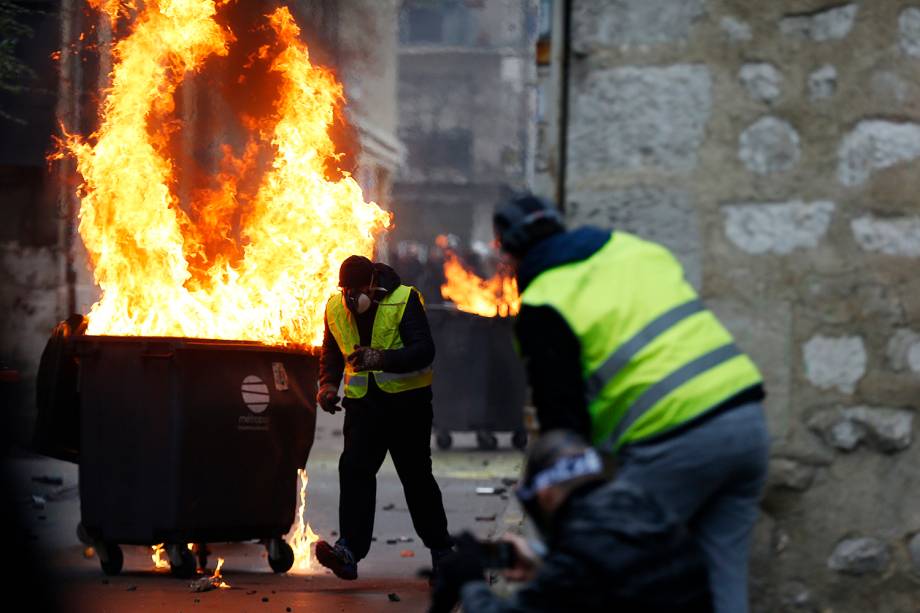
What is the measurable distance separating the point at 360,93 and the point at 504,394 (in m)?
16.2

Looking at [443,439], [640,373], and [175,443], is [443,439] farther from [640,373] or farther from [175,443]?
[640,373]

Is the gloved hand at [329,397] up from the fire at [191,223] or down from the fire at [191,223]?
down

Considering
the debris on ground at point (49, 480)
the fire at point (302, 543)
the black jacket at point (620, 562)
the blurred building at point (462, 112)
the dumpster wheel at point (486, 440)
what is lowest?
the dumpster wheel at point (486, 440)

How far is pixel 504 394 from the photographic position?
14.9 metres

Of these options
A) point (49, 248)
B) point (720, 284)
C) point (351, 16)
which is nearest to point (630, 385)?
point (720, 284)

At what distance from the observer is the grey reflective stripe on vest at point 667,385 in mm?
4203

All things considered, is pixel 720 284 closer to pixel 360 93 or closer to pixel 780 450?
pixel 780 450

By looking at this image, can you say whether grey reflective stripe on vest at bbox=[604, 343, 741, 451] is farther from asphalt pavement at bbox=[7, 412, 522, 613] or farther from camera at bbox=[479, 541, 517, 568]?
asphalt pavement at bbox=[7, 412, 522, 613]

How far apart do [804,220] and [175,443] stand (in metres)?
4.08

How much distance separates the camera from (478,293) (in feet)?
63.9

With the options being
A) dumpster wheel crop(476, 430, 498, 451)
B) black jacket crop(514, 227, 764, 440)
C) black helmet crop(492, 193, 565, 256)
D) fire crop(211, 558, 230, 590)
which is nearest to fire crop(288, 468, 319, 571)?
fire crop(211, 558, 230, 590)

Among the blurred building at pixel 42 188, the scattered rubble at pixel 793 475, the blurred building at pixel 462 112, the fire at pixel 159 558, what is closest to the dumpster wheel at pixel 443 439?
the blurred building at pixel 42 188

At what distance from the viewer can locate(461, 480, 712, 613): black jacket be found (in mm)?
3408

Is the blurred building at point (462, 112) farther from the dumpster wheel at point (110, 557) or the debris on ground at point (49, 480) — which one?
the dumpster wheel at point (110, 557)
